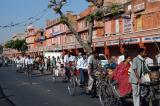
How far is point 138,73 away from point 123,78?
4.99 feet

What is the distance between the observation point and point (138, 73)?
1147 centimetres

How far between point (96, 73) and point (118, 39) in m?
21.6

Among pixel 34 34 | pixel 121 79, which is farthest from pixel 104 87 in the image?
pixel 34 34

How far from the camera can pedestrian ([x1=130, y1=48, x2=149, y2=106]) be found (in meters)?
11.5

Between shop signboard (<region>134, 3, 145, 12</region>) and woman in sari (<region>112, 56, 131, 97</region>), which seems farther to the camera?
shop signboard (<region>134, 3, 145, 12</region>)

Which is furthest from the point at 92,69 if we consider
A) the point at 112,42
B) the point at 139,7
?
the point at 139,7

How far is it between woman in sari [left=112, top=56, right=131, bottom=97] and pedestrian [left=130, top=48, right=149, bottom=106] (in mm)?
1075

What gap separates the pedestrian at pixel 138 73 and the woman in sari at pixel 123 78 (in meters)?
1.07

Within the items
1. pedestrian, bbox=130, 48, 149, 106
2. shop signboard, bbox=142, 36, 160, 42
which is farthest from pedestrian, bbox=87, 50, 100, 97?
shop signboard, bbox=142, 36, 160, 42

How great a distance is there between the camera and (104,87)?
13.7m

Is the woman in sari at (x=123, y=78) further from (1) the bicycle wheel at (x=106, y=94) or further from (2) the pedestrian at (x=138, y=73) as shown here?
(2) the pedestrian at (x=138, y=73)

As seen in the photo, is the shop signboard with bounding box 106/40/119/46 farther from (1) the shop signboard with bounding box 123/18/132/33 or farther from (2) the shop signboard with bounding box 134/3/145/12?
(2) the shop signboard with bounding box 134/3/145/12

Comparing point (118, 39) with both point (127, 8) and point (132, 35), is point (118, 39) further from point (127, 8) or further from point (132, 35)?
point (127, 8)

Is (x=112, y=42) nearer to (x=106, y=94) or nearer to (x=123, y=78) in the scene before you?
(x=106, y=94)
